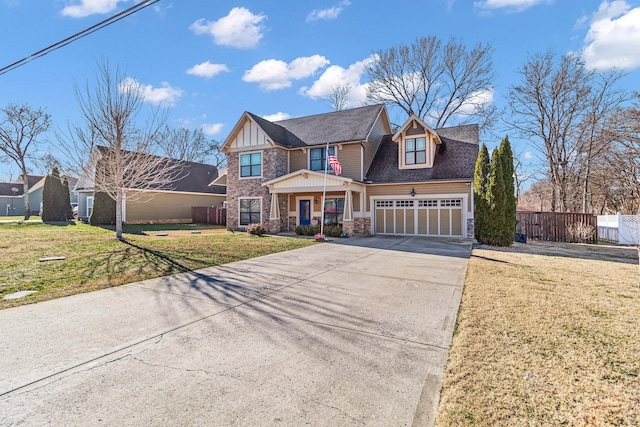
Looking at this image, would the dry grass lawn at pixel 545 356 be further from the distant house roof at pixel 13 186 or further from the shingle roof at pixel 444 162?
the distant house roof at pixel 13 186

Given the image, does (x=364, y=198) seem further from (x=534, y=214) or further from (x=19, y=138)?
(x=19, y=138)

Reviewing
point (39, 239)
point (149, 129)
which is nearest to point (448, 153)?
point (149, 129)

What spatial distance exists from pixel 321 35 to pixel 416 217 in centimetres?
976

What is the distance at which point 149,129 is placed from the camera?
13.2 metres

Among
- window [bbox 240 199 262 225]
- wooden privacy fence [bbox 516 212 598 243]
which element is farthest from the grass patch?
wooden privacy fence [bbox 516 212 598 243]

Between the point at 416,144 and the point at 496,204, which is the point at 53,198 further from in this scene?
the point at 496,204

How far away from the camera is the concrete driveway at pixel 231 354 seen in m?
2.44

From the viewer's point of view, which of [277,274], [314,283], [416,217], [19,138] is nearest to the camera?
[314,283]

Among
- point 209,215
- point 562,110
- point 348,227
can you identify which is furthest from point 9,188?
point 562,110

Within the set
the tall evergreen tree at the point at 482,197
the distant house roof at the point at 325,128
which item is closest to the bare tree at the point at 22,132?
the distant house roof at the point at 325,128

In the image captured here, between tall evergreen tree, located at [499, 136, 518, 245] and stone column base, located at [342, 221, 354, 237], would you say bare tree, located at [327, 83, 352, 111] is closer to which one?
stone column base, located at [342, 221, 354, 237]

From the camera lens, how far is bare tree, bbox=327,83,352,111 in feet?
100

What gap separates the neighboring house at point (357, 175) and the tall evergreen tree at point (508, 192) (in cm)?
160

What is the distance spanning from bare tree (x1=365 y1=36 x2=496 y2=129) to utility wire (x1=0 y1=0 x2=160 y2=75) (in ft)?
80.4
